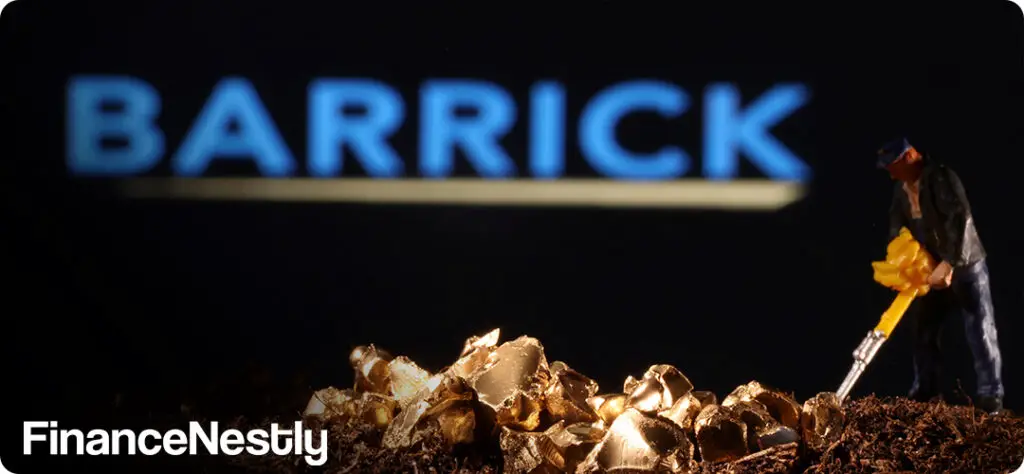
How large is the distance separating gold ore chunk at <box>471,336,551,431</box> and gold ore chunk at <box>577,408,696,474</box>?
0.25 m

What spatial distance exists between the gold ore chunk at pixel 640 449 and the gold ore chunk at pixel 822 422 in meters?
0.37

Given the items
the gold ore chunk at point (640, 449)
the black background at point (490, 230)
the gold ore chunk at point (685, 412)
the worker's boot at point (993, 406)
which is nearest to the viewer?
the gold ore chunk at point (640, 449)

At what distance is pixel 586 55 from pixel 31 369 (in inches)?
75.8

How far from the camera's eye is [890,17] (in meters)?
3.70

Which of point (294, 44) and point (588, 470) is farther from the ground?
point (294, 44)

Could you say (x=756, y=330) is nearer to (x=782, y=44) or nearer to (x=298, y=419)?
(x=782, y=44)

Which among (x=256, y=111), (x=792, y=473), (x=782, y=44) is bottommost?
(x=792, y=473)

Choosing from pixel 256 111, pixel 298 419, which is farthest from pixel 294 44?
pixel 298 419

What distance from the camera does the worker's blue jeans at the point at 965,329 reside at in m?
3.78

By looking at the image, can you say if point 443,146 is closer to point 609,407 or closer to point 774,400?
point 609,407

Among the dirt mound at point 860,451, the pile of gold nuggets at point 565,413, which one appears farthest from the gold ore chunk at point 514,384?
the dirt mound at point 860,451

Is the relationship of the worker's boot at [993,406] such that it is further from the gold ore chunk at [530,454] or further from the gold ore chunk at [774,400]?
the gold ore chunk at [530,454]

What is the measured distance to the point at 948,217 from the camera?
3.74 m

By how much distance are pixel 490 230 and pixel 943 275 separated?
1341 mm
